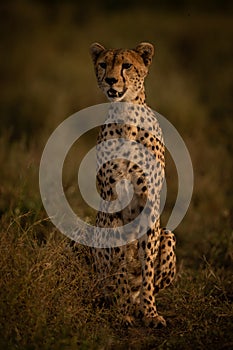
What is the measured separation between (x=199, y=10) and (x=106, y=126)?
13422 mm

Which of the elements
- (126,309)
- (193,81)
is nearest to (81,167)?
(126,309)

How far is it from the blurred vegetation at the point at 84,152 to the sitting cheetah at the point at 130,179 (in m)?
0.15

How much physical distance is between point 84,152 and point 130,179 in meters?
3.50

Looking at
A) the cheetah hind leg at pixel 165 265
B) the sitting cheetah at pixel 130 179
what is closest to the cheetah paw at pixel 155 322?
the sitting cheetah at pixel 130 179

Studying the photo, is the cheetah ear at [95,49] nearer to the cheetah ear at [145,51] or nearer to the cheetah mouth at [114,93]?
the cheetah ear at [145,51]

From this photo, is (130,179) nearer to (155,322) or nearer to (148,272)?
(148,272)

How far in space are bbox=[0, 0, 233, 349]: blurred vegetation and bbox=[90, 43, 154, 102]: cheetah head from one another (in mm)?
681

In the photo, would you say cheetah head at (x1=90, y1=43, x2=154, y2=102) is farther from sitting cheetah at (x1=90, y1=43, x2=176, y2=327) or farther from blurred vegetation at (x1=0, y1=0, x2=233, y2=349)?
blurred vegetation at (x1=0, y1=0, x2=233, y2=349)

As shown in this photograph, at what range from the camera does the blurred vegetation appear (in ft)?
11.8

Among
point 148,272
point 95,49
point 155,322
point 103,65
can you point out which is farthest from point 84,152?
point 155,322

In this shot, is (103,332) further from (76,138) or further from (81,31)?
(81,31)

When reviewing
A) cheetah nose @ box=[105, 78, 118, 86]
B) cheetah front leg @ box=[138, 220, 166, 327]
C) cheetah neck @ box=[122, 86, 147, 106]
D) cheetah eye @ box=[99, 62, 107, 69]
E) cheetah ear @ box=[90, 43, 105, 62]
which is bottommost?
cheetah front leg @ box=[138, 220, 166, 327]

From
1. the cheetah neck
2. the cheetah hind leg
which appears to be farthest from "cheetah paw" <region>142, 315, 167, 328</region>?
the cheetah neck

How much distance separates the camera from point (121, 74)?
13.5 ft
